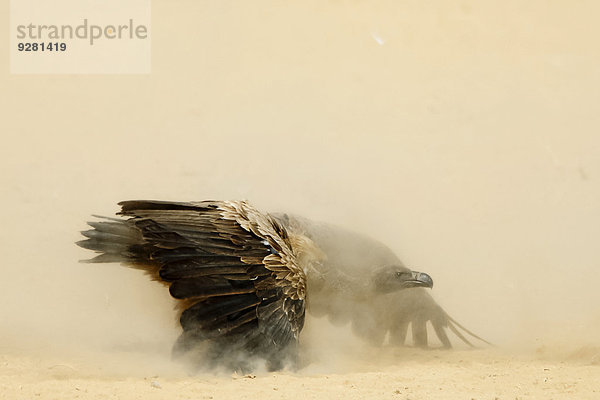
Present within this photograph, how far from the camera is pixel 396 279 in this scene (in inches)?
264

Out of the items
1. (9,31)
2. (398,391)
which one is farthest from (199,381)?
(9,31)

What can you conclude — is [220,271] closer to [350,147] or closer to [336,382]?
[336,382]

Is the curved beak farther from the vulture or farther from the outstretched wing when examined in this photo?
the outstretched wing

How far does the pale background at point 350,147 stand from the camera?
27.5 feet

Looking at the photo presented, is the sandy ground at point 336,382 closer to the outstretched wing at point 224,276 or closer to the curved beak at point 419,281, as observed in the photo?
the outstretched wing at point 224,276

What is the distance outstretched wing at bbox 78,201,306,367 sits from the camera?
5.42 metres

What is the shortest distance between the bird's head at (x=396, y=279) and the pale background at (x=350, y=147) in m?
1.23

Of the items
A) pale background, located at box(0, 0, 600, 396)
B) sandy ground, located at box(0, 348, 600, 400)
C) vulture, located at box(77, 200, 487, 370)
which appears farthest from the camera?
pale background, located at box(0, 0, 600, 396)

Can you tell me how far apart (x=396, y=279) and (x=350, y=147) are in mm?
4844

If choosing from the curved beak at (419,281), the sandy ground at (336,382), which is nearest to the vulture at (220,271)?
the sandy ground at (336,382)

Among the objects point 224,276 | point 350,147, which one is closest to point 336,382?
point 224,276

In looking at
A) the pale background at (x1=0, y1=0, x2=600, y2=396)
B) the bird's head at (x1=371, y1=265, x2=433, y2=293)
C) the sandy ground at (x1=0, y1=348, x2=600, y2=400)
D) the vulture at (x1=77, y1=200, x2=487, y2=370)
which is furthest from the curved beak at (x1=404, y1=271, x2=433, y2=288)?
the pale background at (x1=0, y1=0, x2=600, y2=396)

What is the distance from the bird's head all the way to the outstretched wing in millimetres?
1238

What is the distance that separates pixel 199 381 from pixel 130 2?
29.7ft
